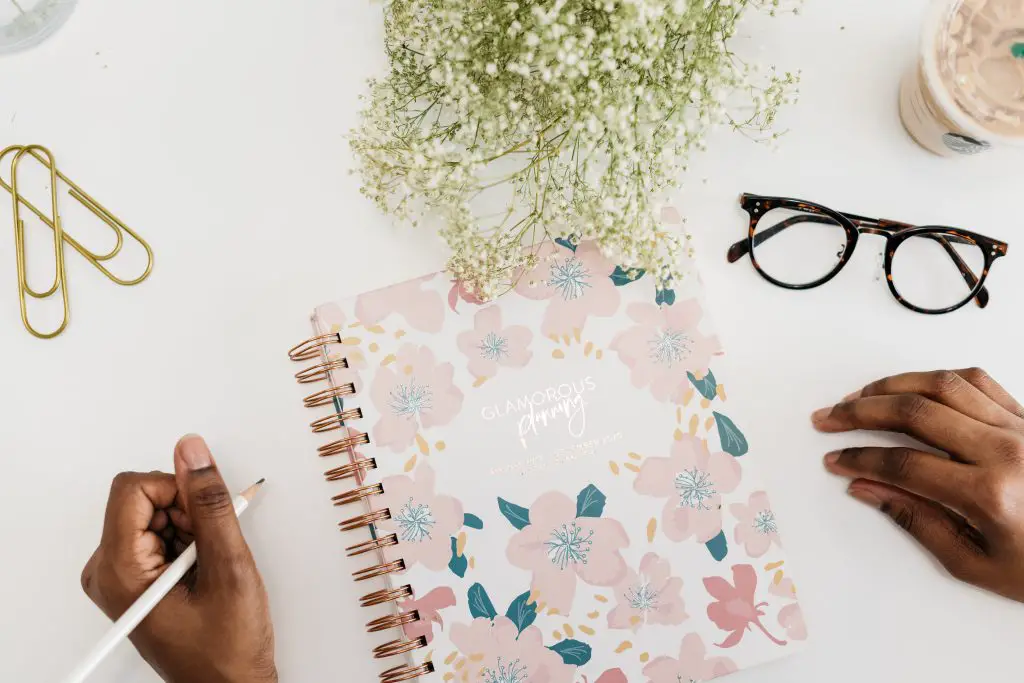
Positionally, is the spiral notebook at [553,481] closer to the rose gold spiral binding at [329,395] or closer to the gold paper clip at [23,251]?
the rose gold spiral binding at [329,395]

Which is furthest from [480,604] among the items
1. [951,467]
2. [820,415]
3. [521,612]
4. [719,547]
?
[951,467]

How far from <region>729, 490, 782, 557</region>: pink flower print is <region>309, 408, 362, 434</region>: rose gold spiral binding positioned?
63 cm

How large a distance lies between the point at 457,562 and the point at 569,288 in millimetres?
481

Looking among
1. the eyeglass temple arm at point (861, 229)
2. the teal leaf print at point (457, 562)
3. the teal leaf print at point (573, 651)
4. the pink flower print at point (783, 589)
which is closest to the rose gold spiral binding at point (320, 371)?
the teal leaf print at point (457, 562)

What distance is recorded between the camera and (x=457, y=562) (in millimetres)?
1090

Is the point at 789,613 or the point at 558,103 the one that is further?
the point at 789,613

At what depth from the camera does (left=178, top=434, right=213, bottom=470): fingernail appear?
1.04m

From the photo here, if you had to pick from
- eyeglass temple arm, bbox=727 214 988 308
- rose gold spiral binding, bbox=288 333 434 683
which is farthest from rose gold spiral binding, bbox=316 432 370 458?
eyeglass temple arm, bbox=727 214 988 308

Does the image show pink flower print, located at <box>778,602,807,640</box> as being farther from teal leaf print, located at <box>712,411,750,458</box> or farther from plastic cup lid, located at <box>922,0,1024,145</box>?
plastic cup lid, located at <box>922,0,1024,145</box>

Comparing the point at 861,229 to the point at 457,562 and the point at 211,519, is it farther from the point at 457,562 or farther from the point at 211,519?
the point at 211,519

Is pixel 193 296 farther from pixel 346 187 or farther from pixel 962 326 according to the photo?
pixel 962 326

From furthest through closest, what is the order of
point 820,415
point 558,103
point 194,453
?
point 820,415
point 194,453
point 558,103

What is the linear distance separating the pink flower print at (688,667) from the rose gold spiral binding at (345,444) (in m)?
0.59

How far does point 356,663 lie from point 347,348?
525 millimetres
